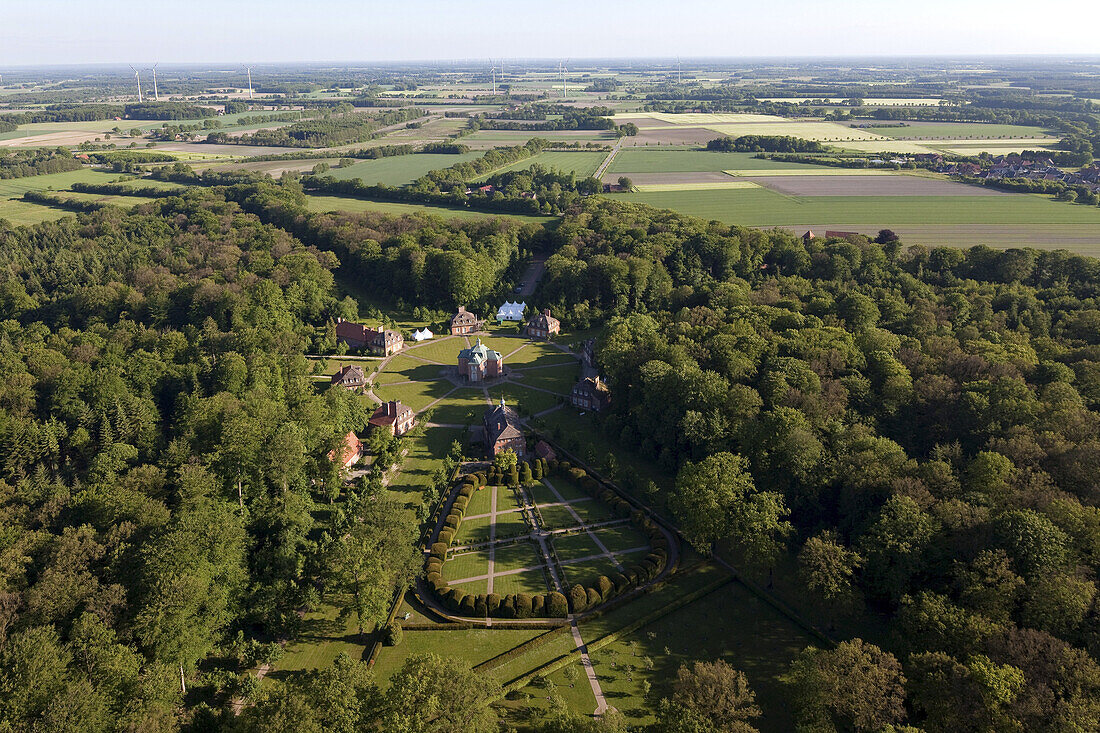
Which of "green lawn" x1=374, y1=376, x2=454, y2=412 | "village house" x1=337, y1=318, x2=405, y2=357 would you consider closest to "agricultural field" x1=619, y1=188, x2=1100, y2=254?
"village house" x1=337, y1=318, x2=405, y2=357

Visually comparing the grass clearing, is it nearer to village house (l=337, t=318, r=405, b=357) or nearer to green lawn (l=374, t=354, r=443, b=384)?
village house (l=337, t=318, r=405, b=357)

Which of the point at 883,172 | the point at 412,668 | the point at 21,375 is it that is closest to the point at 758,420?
the point at 412,668

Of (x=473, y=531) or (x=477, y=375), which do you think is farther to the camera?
(x=477, y=375)

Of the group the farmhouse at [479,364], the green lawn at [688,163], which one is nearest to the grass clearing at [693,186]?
the green lawn at [688,163]

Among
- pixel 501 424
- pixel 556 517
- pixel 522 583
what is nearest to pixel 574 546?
pixel 556 517

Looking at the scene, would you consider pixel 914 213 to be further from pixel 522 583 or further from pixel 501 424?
pixel 522 583

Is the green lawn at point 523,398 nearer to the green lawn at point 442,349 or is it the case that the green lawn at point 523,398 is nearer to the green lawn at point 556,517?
the green lawn at point 442,349

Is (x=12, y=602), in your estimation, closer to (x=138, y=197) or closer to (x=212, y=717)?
(x=212, y=717)
